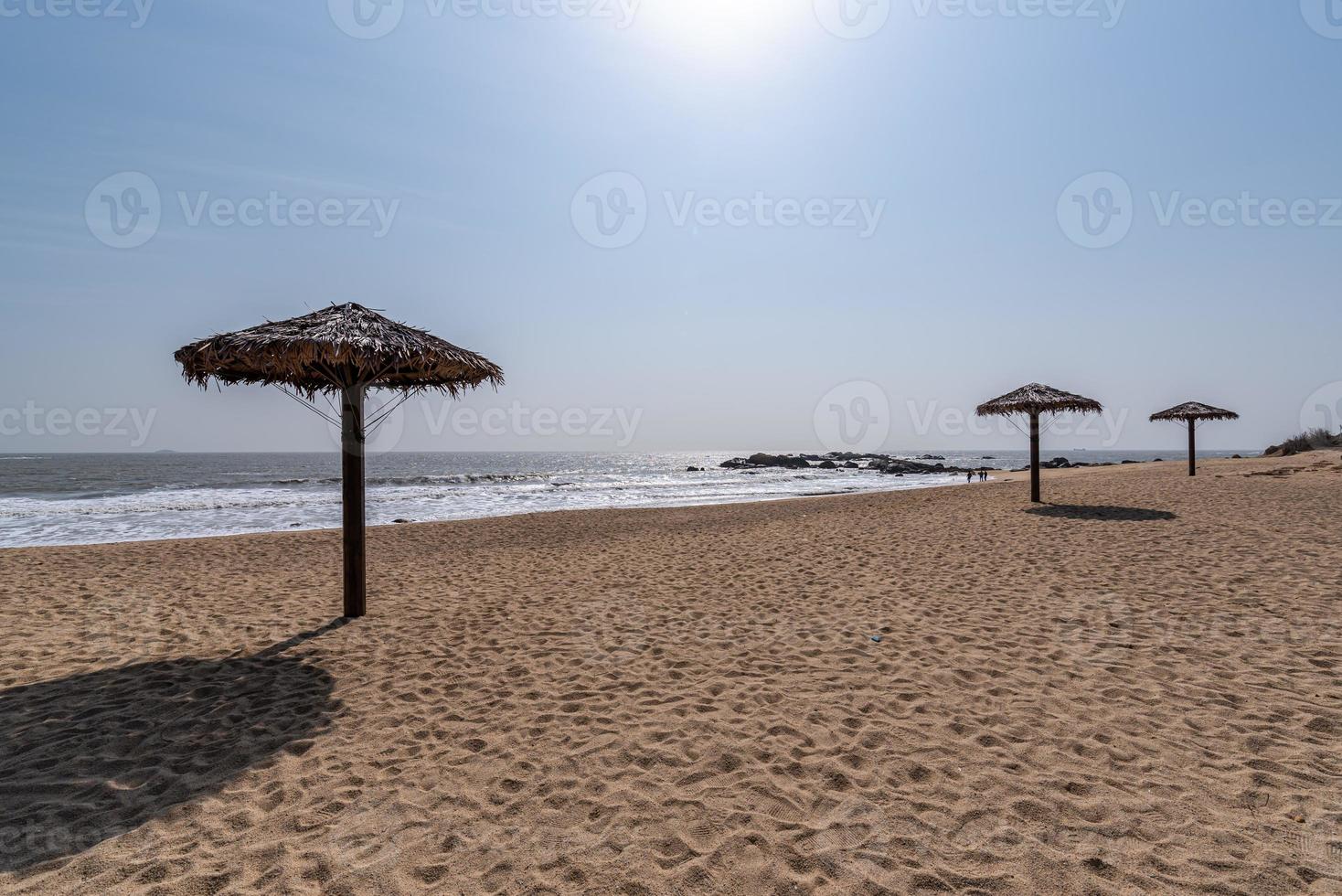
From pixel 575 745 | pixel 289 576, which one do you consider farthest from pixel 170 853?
pixel 289 576

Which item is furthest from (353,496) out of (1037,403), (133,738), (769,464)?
(769,464)

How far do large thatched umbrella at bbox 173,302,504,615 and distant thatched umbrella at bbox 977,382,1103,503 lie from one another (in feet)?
44.9

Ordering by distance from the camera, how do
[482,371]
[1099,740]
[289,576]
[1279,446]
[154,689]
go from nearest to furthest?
1. [1099,740]
2. [154,689]
3. [482,371]
4. [289,576]
5. [1279,446]

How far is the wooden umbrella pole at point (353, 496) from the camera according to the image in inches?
250

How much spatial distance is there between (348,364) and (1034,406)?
50.6ft

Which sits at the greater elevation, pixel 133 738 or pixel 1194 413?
pixel 1194 413

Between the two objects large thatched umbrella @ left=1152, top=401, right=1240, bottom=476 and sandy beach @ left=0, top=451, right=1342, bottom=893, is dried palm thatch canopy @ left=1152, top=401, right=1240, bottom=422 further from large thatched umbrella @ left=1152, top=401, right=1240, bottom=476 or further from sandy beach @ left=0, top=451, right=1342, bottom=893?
sandy beach @ left=0, top=451, right=1342, bottom=893

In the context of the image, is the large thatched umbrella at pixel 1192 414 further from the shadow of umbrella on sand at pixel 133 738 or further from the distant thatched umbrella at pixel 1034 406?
the shadow of umbrella on sand at pixel 133 738

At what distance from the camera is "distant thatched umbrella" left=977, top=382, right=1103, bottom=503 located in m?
14.9

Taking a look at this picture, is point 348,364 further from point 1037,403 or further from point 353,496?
point 1037,403

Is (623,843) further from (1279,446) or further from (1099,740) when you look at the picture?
(1279,446)

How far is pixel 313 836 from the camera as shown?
9.57ft

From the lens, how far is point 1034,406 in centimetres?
1527

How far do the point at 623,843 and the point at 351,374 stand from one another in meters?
5.30
